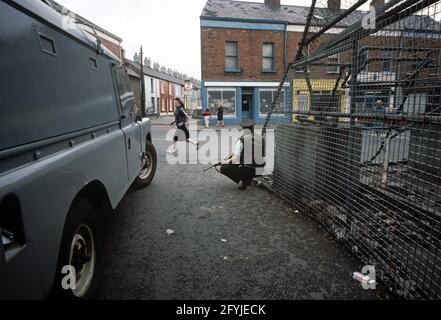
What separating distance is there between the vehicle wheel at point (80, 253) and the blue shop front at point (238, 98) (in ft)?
66.4

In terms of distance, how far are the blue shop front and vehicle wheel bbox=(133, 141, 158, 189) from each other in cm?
1637

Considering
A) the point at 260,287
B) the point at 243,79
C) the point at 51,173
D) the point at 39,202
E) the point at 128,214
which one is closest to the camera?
the point at 39,202

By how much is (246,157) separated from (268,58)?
62.1 feet

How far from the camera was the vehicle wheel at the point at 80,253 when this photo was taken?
6.58 ft

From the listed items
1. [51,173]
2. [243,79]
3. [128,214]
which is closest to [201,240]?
[128,214]

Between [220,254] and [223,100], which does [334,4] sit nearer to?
[220,254]

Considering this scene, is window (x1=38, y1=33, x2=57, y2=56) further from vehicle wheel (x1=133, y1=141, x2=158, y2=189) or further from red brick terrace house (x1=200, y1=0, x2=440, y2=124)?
red brick terrace house (x1=200, y1=0, x2=440, y2=124)

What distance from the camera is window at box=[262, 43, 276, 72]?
22656mm

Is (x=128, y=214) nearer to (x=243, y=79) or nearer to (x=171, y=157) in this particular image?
(x=171, y=157)

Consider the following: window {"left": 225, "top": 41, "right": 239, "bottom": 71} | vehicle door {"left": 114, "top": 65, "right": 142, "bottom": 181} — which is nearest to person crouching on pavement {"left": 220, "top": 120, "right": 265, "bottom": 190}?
vehicle door {"left": 114, "top": 65, "right": 142, "bottom": 181}

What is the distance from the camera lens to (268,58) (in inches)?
898

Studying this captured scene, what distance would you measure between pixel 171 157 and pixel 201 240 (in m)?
6.07

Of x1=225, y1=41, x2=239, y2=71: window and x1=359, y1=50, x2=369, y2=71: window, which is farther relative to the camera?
x1=225, y1=41, x2=239, y2=71: window

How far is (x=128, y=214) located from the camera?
4566mm
